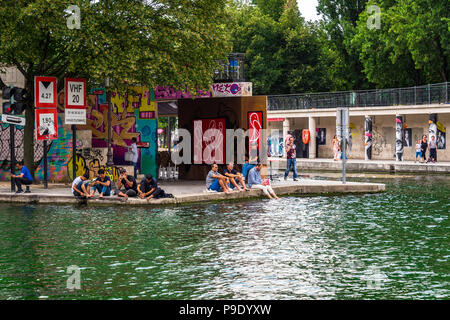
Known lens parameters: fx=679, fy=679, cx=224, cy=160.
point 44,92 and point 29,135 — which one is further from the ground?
point 44,92

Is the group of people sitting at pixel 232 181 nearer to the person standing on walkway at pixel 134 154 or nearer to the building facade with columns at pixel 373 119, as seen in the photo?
the person standing on walkway at pixel 134 154

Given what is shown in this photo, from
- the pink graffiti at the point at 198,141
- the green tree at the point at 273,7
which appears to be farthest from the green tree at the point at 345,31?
the pink graffiti at the point at 198,141

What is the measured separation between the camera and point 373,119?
166ft

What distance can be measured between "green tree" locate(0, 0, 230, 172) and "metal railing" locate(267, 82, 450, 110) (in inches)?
901

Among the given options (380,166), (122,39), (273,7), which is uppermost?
(273,7)

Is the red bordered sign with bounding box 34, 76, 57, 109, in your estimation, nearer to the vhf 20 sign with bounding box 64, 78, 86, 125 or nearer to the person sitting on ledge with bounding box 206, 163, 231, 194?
the vhf 20 sign with bounding box 64, 78, 86, 125

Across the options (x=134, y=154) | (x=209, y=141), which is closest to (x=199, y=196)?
(x=134, y=154)

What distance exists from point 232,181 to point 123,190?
3460 mm

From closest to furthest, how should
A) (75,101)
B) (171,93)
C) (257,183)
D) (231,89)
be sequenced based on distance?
(257,183) < (75,101) < (231,89) < (171,93)

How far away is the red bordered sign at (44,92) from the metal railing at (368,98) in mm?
27465

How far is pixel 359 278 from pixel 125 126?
18.9m

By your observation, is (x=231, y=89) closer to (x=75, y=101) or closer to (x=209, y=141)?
(x=209, y=141)

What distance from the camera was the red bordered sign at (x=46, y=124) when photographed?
21703 mm

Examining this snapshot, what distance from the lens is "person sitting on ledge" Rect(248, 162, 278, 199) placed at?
21241 mm
